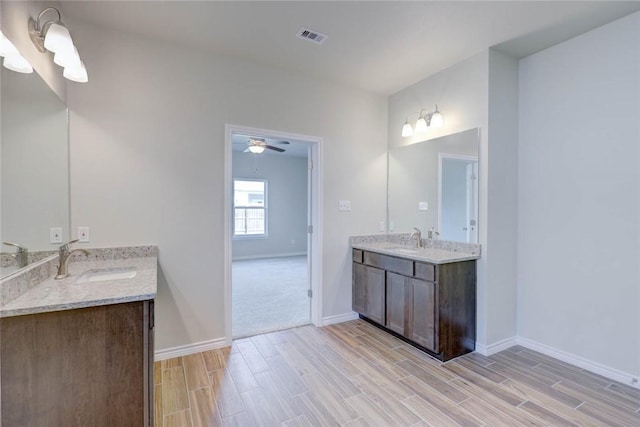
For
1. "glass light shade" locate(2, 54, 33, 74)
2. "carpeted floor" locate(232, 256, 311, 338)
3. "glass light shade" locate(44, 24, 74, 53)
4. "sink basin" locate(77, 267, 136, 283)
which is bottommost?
"carpeted floor" locate(232, 256, 311, 338)

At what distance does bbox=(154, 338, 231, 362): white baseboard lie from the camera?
2627 mm

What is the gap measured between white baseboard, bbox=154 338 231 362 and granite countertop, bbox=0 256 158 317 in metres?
1.07

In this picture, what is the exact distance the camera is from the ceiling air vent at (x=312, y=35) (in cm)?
246

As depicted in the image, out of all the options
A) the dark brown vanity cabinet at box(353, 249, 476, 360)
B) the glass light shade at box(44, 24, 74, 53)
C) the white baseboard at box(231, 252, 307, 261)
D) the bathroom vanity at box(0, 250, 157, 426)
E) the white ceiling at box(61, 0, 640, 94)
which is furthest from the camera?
the white baseboard at box(231, 252, 307, 261)

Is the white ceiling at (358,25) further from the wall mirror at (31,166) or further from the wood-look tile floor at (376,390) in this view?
the wood-look tile floor at (376,390)

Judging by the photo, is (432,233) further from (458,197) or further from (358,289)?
(358,289)

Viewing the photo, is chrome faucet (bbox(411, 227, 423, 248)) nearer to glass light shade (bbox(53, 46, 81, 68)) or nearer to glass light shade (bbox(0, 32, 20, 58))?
glass light shade (bbox(53, 46, 81, 68))

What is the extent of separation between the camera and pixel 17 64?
1.55 metres


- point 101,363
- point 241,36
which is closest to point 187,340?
point 101,363

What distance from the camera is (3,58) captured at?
144 centimetres

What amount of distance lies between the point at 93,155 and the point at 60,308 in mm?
1535

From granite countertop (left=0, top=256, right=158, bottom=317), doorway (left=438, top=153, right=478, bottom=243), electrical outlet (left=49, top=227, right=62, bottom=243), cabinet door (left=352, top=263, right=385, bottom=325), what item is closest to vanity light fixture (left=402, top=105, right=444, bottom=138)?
doorway (left=438, top=153, right=478, bottom=243)

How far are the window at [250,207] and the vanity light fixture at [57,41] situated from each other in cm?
574

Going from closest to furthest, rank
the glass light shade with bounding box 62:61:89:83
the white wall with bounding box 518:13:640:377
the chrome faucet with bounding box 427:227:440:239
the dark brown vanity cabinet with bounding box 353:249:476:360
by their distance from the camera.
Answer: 1. the glass light shade with bounding box 62:61:89:83
2. the white wall with bounding box 518:13:640:377
3. the dark brown vanity cabinet with bounding box 353:249:476:360
4. the chrome faucet with bounding box 427:227:440:239
